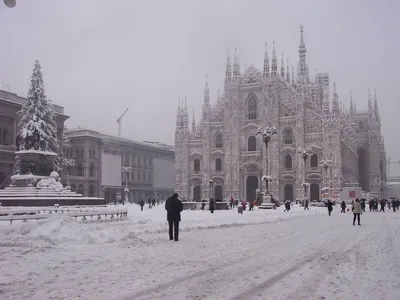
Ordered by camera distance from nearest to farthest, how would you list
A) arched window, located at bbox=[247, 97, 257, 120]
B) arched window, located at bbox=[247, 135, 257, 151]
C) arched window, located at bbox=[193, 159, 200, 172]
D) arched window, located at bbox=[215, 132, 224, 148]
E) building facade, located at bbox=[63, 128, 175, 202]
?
arched window, located at bbox=[247, 135, 257, 151] < arched window, located at bbox=[247, 97, 257, 120] < building facade, located at bbox=[63, 128, 175, 202] < arched window, located at bbox=[215, 132, 224, 148] < arched window, located at bbox=[193, 159, 200, 172]

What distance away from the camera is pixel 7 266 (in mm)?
9148

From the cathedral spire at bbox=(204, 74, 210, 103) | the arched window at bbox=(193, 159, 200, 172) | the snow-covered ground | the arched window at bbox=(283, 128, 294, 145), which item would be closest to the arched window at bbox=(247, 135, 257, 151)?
the arched window at bbox=(283, 128, 294, 145)

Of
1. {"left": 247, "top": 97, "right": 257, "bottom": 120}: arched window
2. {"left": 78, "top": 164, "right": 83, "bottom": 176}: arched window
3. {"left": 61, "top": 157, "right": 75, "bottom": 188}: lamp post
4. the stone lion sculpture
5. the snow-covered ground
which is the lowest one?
the snow-covered ground

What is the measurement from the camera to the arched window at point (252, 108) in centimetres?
7181

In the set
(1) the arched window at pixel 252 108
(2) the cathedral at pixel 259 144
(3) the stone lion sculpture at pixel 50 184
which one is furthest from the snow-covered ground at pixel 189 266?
(1) the arched window at pixel 252 108

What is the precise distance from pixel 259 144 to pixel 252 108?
6094 millimetres

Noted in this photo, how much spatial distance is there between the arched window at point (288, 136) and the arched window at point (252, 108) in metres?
5.70

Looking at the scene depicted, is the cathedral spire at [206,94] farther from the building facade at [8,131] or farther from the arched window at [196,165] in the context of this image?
the building facade at [8,131]

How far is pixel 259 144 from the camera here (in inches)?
2758

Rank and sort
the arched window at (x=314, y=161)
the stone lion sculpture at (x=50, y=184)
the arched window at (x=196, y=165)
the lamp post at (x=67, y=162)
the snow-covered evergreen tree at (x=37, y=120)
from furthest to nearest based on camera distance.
→ the arched window at (x=196, y=165), the arched window at (x=314, y=161), the lamp post at (x=67, y=162), the snow-covered evergreen tree at (x=37, y=120), the stone lion sculpture at (x=50, y=184)

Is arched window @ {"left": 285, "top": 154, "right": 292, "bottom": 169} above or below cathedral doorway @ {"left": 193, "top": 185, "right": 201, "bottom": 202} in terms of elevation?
above

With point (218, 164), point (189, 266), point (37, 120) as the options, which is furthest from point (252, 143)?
point (189, 266)

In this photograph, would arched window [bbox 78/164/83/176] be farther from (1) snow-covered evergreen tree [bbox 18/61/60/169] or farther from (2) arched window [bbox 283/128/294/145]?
(1) snow-covered evergreen tree [bbox 18/61/60/169]

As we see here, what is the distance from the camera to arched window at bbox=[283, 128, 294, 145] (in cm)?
6845
